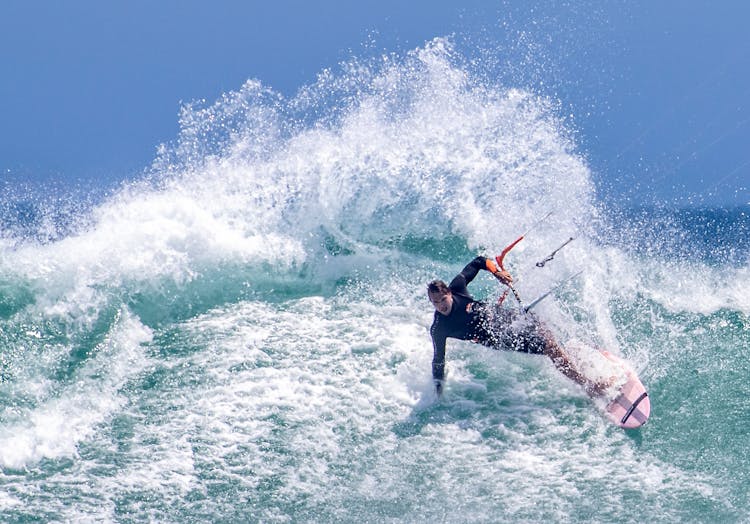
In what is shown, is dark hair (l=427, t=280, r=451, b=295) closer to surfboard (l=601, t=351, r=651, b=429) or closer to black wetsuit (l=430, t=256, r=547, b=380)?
black wetsuit (l=430, t=256, r=547, b=380)

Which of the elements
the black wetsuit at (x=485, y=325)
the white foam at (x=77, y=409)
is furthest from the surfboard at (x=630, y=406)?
the white foam at (x=77, y=409)

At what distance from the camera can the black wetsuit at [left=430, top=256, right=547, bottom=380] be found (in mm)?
6488

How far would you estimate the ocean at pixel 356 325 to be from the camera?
5.69 m

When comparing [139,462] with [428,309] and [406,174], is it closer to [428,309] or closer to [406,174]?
[428,309]

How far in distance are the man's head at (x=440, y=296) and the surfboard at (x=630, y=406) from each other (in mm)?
1645

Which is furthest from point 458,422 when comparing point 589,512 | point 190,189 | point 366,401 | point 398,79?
point 398,79

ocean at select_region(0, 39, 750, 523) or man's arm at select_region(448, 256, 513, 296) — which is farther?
man's arm at select_region(448, 256, 513, 296)

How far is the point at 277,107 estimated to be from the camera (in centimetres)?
1066

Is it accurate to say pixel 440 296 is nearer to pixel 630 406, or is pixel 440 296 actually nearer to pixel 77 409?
pixel 630 406

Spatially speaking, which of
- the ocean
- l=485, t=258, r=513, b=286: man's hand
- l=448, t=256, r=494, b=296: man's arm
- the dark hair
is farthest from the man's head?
the ocean

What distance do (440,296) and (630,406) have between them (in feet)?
6.18

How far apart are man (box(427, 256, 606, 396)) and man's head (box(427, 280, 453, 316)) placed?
10 centimetres

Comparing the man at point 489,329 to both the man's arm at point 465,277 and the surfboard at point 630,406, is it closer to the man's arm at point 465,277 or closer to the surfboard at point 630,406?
the man's arm at point 465,277

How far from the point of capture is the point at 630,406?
624 centimetres
